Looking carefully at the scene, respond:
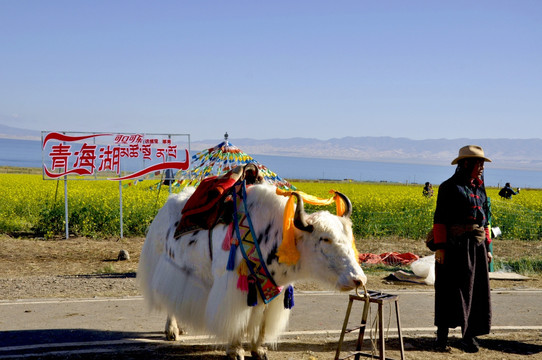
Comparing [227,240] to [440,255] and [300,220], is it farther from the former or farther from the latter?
[440,255]

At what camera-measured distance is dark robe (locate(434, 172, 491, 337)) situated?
5312 millimetres

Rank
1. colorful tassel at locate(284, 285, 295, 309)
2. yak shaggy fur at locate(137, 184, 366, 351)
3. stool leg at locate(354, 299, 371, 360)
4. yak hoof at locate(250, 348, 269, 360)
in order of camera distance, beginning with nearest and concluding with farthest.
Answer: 1. yak shaggy fur at locate(137, 184, 366, 351)
2. stool leg at locate(354, 299, 371, 360)
3. colorful tassel at locate(284, 285, 295, 309)
4. yak hoof at locate(250, 348, 269, 360)

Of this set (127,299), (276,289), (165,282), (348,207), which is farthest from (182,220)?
(127,299)

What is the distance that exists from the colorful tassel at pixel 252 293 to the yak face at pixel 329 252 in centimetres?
Answer: 45

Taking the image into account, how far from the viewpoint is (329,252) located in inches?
162

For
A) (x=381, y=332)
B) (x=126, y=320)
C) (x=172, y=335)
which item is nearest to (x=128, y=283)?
(x=126, y=320)

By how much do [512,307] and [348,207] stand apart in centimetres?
416

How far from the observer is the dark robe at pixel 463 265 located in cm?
531

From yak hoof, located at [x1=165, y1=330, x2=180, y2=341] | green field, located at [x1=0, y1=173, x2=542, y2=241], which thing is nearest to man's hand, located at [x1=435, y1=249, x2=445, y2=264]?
yak hoof, located at [x1=165, y1=330, x2=180, y2=341]

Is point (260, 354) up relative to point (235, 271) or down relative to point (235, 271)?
down

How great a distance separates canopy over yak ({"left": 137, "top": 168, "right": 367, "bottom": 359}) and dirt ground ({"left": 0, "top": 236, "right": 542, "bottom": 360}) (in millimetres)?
570

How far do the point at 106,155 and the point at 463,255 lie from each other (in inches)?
440

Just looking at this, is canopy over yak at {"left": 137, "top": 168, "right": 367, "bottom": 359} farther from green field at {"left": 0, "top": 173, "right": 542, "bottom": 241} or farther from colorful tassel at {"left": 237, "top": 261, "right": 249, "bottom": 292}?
green field at {"left": 0, "top": 173, "right": 542, "bottom": 241}

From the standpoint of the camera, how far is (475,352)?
5.43 metres
